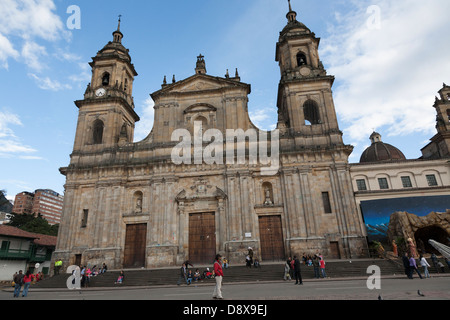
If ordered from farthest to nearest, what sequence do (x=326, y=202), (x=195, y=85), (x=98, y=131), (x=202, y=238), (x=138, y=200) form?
1. (x=98, y=131)
2. (x=195, y=85)
3. (x=138, y=200)
4. (x=202, y=238)
5. (x=326, y=202)

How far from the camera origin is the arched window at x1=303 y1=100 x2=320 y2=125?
30.1m

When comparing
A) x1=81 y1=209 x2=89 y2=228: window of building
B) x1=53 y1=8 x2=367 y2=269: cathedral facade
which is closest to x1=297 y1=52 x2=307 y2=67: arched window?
x1=53 y1=8 x2=367 y2=269: cathedral facade

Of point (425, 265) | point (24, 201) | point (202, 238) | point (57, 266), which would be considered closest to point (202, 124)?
point (202, 238)

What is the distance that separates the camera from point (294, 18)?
36.7 metres

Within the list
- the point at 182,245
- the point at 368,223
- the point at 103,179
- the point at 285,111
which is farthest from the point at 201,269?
the point at 285,111

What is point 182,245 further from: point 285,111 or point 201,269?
point 285,111

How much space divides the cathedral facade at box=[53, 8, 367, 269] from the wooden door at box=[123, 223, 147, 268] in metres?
0.09

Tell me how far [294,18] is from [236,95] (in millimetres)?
14917

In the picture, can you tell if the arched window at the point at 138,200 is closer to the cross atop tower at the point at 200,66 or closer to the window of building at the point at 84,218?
the window of building at the point at 84,218

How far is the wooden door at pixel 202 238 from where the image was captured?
2581cm

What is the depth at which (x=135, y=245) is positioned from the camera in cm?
2706

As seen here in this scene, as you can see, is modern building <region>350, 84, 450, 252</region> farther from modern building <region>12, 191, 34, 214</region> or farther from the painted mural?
modern building <region>12, 191, 34, 214</region>

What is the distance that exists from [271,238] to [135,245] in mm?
12635

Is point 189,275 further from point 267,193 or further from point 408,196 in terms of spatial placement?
point 408,196
